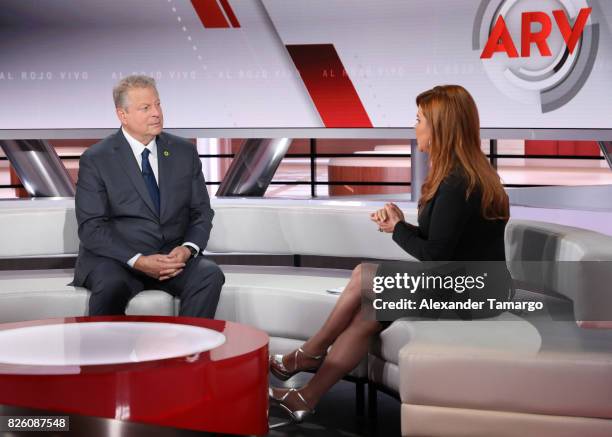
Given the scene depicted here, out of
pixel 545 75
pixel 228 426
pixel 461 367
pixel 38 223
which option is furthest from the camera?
pixel 545 75

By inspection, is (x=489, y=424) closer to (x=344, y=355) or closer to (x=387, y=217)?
(x=344, y=355)

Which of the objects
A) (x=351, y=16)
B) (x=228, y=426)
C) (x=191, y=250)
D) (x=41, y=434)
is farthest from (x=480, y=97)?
(x=41, y=434)

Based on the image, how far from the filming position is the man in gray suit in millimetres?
3457

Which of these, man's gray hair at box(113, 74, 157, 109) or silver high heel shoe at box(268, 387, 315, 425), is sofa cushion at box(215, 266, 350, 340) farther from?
man's gray hair at box(113, 74, 157, 109)

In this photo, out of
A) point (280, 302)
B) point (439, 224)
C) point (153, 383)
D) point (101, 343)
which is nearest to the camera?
→ point (153, 383)

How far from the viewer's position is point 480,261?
9.57 feet

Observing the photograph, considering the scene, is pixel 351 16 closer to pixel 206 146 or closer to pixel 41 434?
pixel 206 146

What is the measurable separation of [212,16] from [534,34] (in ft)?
6.34

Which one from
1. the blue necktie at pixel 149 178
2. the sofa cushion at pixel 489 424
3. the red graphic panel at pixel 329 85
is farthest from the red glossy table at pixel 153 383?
the red graphic panel at pixel 329 85

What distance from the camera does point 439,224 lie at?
2881mm

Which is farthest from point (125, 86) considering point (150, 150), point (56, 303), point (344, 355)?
point (344, 355)

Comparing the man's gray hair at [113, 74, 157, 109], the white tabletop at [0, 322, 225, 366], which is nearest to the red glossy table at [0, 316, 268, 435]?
the white tabletop at [0, 322, 225, 366]

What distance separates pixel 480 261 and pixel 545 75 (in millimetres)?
2538

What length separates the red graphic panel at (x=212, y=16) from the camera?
557 cm
